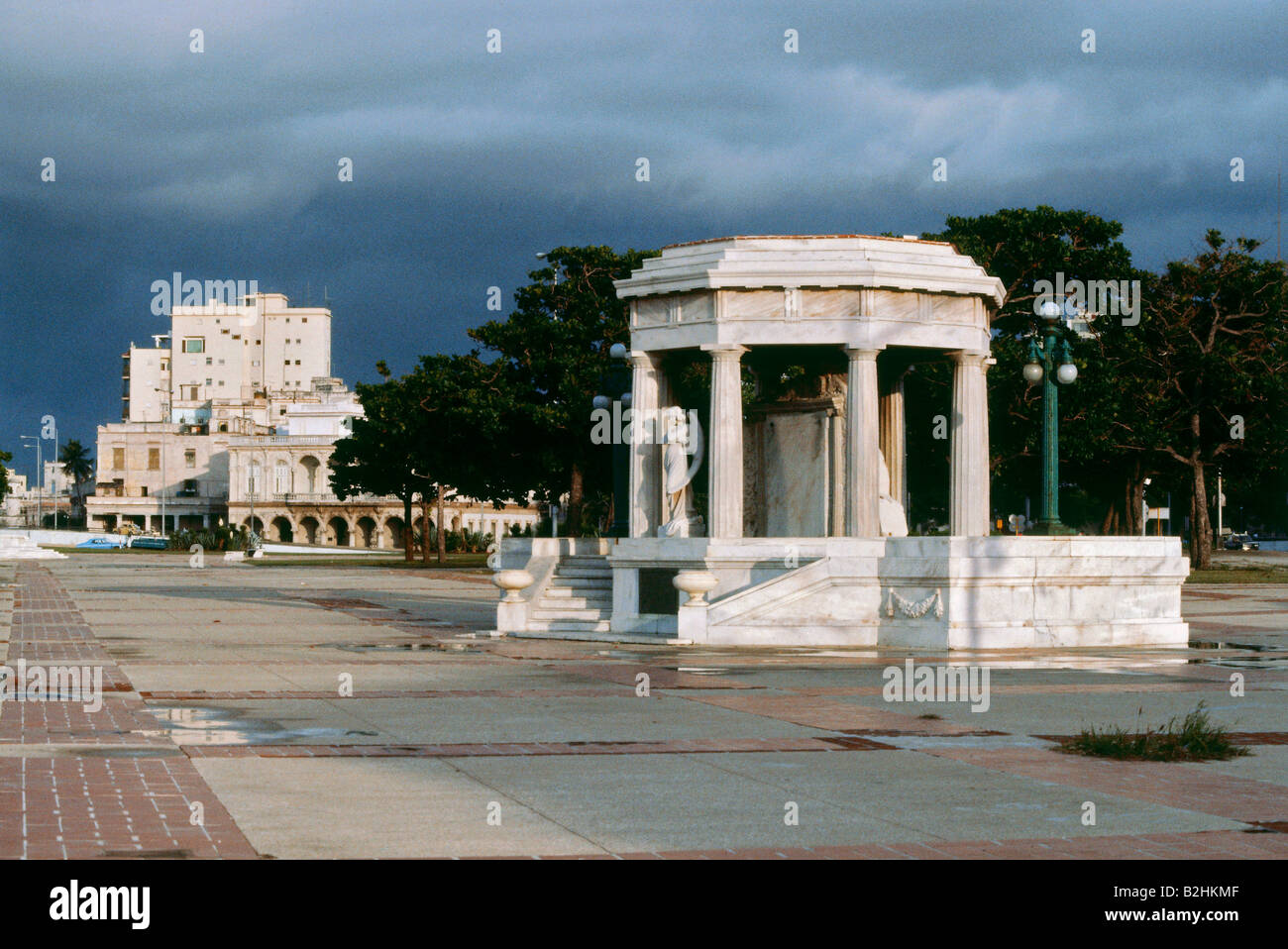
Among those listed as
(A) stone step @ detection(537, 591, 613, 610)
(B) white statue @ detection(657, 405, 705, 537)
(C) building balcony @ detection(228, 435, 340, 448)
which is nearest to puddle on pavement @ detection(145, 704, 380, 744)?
(A) stone step @ detection(537, 591, 613, 610)

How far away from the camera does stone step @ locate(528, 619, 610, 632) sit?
29703mm

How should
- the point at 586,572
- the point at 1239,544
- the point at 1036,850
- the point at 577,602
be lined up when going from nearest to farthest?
the point at 1036,850, the point at 577,602, the point at 586,572, the point at 1239,544

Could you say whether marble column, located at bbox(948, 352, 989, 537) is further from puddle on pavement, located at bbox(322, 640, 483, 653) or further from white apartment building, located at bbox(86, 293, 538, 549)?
white apartment building, located at bbox(86, 293, 538, 549)

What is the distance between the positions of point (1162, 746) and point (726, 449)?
16.4 m

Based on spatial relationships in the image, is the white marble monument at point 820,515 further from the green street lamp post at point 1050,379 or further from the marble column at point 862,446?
the green street lamp post at point 1050,379

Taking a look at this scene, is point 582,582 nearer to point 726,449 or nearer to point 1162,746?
point 726,449

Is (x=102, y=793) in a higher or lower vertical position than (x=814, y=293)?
lower

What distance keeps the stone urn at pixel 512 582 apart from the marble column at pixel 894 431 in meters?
8.41

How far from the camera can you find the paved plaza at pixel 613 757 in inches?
371

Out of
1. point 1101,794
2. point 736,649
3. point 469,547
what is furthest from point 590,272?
point 469,547

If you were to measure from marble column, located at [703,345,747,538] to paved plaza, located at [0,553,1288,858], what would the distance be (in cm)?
387

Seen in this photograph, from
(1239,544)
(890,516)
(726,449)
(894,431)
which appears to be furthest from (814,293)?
(1239,544)

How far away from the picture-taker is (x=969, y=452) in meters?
30.5
